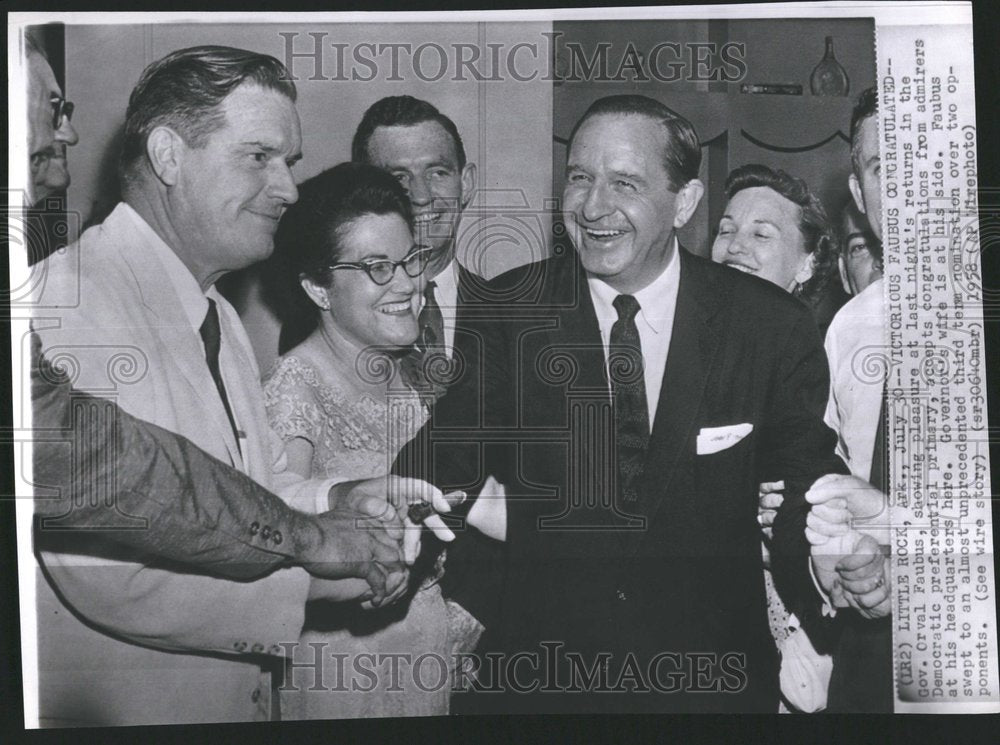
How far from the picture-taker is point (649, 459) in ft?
6.76

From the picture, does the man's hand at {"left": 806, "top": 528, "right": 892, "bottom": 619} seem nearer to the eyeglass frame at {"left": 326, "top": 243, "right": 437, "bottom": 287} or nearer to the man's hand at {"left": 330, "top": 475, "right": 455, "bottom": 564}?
the man's hand at {"left": 330, "top": 475, "right": 455, "bottom": 564}

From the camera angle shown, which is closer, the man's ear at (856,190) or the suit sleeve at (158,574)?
the suit sleeve at (158,574)

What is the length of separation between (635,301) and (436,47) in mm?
740

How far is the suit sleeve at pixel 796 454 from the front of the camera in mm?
2066

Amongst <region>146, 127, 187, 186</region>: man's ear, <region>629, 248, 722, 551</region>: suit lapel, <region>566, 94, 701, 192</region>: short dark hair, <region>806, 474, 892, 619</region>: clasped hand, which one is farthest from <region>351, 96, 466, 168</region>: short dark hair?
<region>806, 474, 892, 619</region>: clasped hand

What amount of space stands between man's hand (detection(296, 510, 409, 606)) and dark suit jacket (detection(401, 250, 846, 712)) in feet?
0.53

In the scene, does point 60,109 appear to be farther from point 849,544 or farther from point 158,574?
point 849,544

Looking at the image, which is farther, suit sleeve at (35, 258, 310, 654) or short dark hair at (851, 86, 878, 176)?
short dark hair at (851, 86, 878, 176)

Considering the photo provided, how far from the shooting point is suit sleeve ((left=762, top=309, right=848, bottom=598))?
2.07 m

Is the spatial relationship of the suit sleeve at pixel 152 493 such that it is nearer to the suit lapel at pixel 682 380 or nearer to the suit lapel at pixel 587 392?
the suit lapel at pixel 587 392

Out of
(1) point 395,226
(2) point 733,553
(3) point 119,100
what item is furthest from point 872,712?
(3) point 119,100

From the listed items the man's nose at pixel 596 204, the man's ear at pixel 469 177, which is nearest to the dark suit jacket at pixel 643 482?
the man's nose at pixel 596 204

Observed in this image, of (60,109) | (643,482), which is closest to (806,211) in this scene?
(643,482)

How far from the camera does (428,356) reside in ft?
6.83
